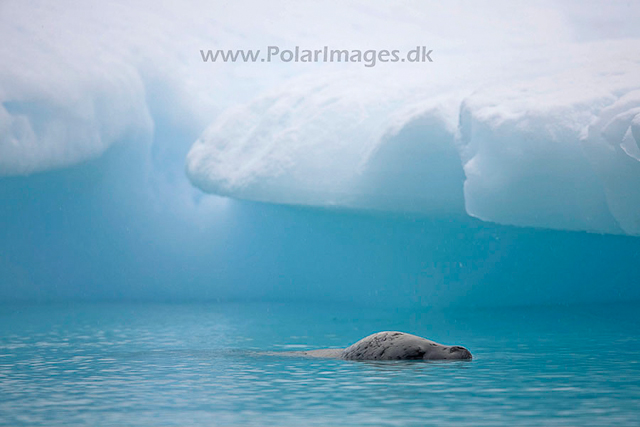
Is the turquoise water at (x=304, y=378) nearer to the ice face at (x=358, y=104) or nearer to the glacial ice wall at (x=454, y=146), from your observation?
the glacial ice wall at (x=454, y=146)

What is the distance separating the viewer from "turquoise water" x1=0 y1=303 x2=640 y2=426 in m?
4.54

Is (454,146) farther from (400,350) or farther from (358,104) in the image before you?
(400,350)

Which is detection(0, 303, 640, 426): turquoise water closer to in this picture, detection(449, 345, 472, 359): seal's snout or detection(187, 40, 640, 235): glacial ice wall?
detection(449, 345, 472, 359): seal's snout

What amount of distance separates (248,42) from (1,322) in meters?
8.64

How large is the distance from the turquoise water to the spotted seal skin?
23 cm

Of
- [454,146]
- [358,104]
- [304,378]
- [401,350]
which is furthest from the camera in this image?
[358,104]

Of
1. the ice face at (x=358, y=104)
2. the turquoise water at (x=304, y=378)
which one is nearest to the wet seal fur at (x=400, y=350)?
the turquoise water at (x=304, y=378)

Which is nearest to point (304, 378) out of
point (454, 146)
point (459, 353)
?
point (459, 353)

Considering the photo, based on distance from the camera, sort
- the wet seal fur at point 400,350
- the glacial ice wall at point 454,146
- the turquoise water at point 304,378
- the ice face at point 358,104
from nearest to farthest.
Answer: the turquoise water at point 304,378 < the wet seal fur at point 400,350 < the glacial ice wall at point 454,146 < the ice face at point 358,104

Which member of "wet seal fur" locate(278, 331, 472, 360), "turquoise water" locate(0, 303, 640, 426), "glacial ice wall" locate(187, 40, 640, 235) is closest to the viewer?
"turquoise water" locate(0, 303, 640, 426)

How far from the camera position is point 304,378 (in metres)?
5.99


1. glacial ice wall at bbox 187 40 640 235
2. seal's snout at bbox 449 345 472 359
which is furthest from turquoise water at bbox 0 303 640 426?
glacial ice wall at bbox 187 40 640 235

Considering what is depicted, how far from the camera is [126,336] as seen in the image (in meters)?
10.3

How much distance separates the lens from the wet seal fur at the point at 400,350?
22.8 feet
